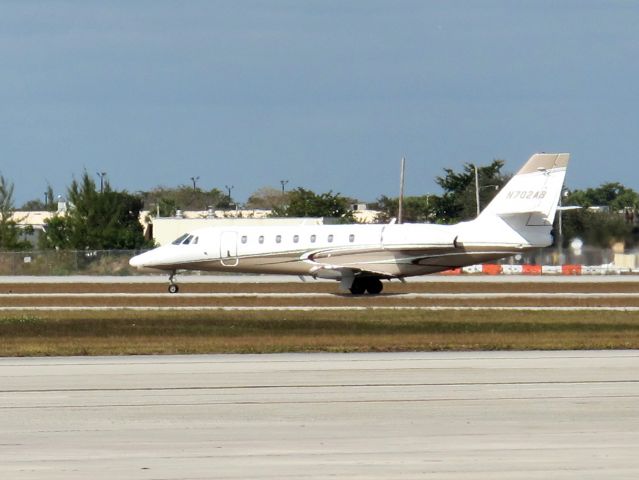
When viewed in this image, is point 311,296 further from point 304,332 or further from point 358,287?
point 304,332

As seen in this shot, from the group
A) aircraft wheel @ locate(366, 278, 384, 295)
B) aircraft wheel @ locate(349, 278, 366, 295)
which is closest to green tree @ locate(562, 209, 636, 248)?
aircraft wheel @ locate(366, 278, 384, 295)

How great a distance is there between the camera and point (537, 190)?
43.5 metres

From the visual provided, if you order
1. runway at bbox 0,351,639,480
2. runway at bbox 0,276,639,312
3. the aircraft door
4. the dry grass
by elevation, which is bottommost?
runway at bbox 0,276,639,312

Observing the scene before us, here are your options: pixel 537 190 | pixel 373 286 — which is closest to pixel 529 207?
pixel 537 190

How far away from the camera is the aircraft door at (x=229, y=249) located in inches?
1886

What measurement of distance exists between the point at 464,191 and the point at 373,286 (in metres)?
61.3

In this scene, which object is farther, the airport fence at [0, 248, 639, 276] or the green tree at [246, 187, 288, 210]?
the green tree at [246, 187, 288, 210]

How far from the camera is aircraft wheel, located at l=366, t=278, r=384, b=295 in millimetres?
45812

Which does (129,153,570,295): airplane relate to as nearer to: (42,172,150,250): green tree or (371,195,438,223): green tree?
(42,172,150,250): green tree

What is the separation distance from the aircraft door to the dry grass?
13430 mm

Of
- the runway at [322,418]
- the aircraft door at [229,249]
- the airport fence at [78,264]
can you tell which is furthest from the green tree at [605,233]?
the runway at [322,418]

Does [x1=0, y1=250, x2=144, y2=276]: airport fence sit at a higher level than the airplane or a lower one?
lower

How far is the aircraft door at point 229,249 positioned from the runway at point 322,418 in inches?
1059

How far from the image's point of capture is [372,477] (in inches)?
421
